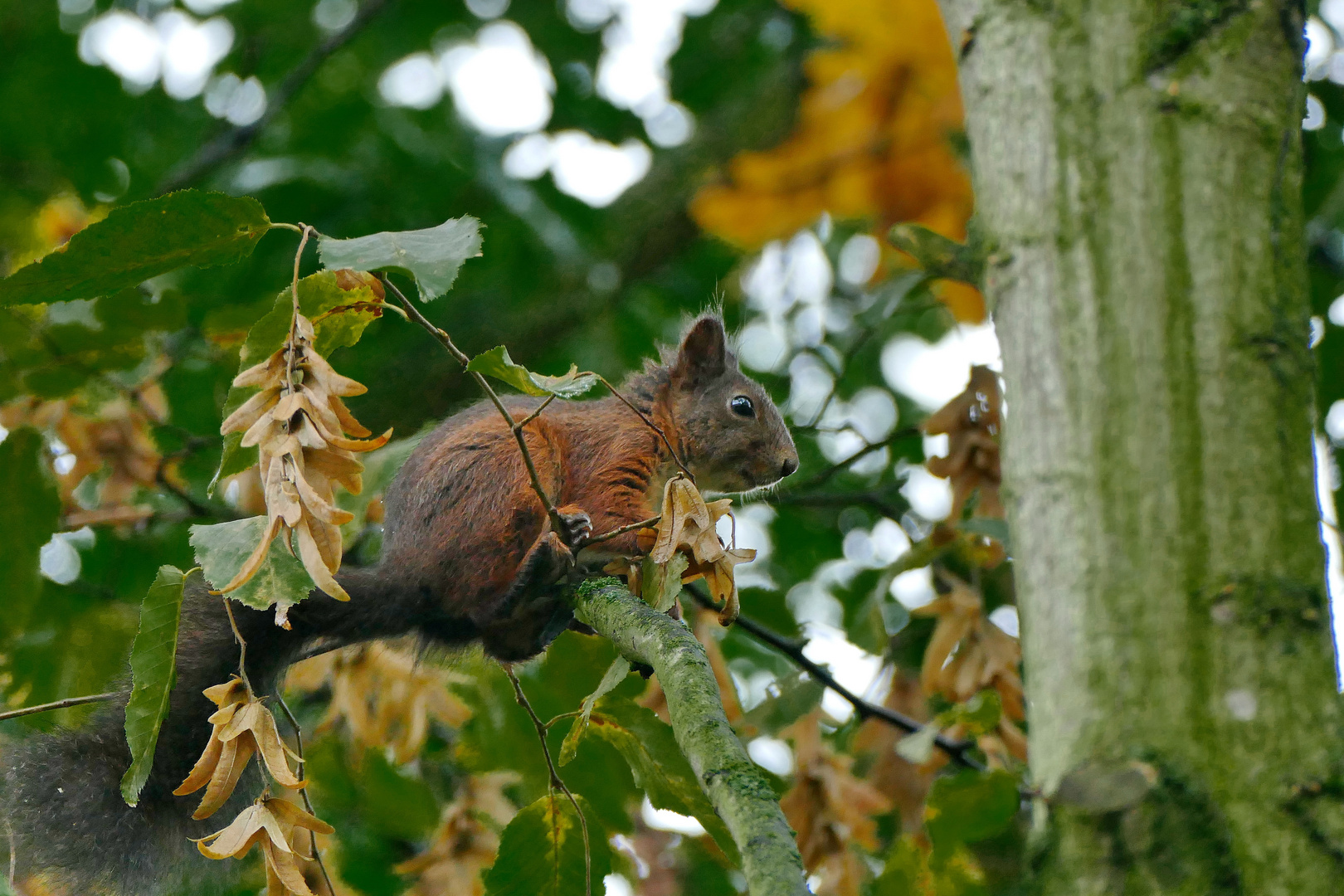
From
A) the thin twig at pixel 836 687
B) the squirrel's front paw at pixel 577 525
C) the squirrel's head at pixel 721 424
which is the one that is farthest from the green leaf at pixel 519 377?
the squirrel's head at pixel 721 424

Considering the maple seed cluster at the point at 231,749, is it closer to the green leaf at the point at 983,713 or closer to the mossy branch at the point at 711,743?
the mossy branch at the point at 711,743

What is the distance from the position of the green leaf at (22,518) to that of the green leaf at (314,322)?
43.0 inches

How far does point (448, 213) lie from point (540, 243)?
1.34 feet

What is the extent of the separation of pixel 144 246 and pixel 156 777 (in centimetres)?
122

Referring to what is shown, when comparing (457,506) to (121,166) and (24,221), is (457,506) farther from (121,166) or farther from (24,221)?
(121,166)

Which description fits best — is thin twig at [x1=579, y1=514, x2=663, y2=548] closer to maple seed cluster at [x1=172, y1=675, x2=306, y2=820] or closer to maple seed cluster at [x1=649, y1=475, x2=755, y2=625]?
maple seed cluster at [x1=649, y1=475, x2=755, y2=625]

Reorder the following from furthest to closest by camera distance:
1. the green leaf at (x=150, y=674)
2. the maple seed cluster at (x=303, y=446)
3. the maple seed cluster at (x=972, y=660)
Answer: the maple seed cluster at (x=972, y=660)
the green leaf at (x=150, y=674)
the maple seed cluster at (x=303, y=446)

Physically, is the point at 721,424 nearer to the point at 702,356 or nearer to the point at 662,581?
the point at 702,356

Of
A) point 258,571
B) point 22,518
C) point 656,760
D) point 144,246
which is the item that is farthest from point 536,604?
point 144,246

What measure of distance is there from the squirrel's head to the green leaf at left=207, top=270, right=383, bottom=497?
199 cm

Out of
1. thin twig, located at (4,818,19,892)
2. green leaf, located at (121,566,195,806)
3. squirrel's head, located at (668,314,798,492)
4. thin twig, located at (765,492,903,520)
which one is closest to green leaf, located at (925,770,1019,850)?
green leaf, located at (121,566,195,806)

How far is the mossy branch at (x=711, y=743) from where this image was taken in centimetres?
137

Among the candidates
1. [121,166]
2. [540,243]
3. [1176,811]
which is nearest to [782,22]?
[540,243]

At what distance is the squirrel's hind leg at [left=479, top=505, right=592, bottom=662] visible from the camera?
257cm
